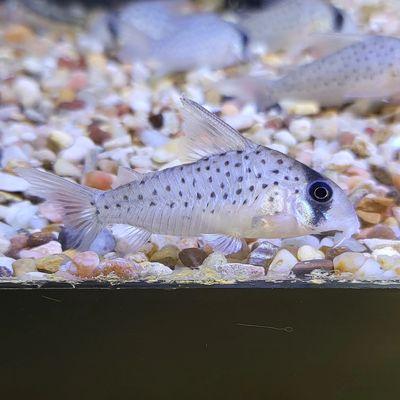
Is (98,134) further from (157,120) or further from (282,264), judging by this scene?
(282,264)

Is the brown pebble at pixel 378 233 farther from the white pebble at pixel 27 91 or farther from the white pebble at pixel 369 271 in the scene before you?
the white pebble at pixel 27 91

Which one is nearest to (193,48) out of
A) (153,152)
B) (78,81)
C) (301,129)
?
(78,81)

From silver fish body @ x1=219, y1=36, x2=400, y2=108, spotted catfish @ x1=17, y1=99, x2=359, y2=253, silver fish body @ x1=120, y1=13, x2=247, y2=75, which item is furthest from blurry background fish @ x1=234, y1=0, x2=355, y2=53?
spotted catfish @ x1=17, y1=99, x2=359, y2=253

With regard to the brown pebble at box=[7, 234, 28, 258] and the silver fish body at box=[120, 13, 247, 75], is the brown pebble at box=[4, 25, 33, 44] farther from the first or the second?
the brown pebble at box=[7, 234, 28, 258]

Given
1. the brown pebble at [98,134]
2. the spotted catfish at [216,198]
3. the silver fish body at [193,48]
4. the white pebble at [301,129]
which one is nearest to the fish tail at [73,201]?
the spotted catfish at [216,198]

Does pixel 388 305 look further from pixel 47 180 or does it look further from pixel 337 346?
pixel 47 180

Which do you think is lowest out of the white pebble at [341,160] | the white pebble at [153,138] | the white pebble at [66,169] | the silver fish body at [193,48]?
the white pebble at [66,169]

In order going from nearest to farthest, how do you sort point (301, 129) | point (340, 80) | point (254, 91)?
1. point (301, 129)
2. point (254, 91)
3. point (340, 80)

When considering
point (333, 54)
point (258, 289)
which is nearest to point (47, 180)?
point (258, 289)
